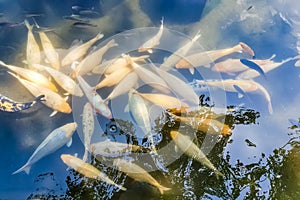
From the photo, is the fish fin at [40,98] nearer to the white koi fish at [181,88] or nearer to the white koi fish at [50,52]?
the white koi fish at [50,52]

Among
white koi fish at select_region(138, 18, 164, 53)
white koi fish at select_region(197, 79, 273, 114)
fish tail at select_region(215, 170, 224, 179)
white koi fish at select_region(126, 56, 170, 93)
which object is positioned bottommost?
fish tail at select_region(215, 170, 224, 179)

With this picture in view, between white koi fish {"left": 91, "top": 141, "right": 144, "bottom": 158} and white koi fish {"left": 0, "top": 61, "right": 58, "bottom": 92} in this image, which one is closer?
white koi fish {"left": 91, "top": 141, "right": 144, "bottom": 158}

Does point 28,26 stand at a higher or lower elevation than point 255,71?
higher

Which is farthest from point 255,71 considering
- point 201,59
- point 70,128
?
point 70,128

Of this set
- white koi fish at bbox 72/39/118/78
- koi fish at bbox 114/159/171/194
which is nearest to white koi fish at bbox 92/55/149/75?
white koi fish at bbox 72/39/118/78

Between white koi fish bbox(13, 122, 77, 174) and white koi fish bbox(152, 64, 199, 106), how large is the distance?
77 centimetres

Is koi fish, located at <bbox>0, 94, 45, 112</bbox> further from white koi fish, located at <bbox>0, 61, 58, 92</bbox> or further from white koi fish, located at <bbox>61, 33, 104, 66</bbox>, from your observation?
white koi fish, located at <bbox>61, 33, 104, 66</bbox>

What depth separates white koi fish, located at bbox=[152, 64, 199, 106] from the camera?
9.04ft

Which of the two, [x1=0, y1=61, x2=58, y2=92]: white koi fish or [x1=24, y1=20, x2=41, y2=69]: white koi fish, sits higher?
[x1=24, y1=20, x2=41, y2=69]: white koi fish

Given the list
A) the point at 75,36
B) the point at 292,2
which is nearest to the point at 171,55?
the point at 75,36

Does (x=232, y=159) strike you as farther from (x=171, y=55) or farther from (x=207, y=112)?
(x=171, y=55)

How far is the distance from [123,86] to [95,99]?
21 cm

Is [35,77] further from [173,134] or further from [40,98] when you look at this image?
[173,134]

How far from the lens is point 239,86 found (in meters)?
2.88
